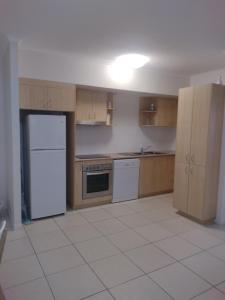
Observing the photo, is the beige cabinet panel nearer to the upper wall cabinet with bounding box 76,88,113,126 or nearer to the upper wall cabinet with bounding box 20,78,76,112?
the upper wall cabinet with bounding box 76,88,113,126

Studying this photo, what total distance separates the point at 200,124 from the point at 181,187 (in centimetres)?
111

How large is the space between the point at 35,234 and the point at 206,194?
2.59 meters

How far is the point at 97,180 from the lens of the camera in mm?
4074

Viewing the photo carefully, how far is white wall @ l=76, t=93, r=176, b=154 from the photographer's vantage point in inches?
176

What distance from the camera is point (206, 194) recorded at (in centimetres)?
Result: 343

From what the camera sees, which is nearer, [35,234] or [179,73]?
[35,234]

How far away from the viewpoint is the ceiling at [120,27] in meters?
2.01

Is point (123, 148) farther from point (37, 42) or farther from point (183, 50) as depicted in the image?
point (37, 42)

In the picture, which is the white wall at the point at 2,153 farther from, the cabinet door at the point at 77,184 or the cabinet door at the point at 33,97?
the cabinet door at the point at 77,184

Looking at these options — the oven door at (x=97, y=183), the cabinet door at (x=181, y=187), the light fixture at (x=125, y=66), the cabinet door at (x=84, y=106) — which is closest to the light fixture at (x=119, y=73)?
the light fixture at (x=125, y=66)

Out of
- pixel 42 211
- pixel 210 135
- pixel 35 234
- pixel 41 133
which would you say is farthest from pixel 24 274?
pixel 210 135

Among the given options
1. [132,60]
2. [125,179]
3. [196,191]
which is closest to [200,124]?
[196,191]

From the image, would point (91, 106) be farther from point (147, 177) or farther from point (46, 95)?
point (147, 177)

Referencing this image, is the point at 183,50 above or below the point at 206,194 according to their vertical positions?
above
